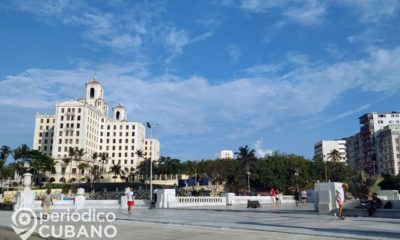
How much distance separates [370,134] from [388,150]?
12766 millimetres

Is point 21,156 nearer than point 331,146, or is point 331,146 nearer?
point 21,156

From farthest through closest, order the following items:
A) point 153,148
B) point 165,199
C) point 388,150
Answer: point 153,148, point 388,150, point 165,199

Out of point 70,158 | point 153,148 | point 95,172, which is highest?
point 153,148

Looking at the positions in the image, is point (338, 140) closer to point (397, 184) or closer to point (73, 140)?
point (397, 184)

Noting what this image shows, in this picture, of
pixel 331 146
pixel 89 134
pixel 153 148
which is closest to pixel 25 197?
pixel 89 134

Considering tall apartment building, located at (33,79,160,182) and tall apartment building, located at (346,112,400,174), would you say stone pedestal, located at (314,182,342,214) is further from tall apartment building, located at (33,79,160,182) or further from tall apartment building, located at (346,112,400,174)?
tall apartment building, located at (33,79,160,182)

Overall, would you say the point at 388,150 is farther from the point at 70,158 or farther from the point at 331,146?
the point at 70,158

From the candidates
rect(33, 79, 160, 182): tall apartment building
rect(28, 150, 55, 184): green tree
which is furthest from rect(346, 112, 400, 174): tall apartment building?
rect(28, 150, 55, 184): green tree

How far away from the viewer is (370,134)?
420ft

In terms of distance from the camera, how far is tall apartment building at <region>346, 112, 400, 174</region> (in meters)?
125

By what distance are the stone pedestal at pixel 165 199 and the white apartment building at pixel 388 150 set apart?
97.5 meters

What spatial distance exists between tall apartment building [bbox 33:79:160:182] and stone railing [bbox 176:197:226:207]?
92.4 m

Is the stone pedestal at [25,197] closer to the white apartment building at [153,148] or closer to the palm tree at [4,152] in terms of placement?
the palm tree at [4,152]

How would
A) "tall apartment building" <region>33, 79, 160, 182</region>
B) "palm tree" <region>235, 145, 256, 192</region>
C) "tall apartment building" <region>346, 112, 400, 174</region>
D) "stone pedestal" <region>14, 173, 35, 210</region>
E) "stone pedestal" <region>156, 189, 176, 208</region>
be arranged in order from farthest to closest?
"tall apartment building" <region>33, 79, 160, 182</region>
"tall apartment building" <region>346, 112, 400, 174</region>
"palm tree" <region>235, 145, 256, 192</region>
"stone pedestal" <region>156, 189, 176, 208</region>
"stone pedestal" <region>14, 173, 35, 210</region>
